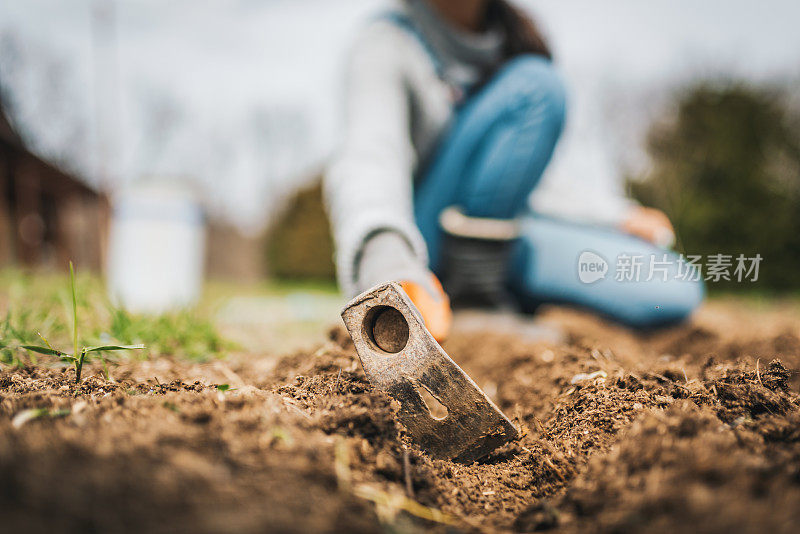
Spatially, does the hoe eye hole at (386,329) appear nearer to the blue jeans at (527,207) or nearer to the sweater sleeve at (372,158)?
the sweater sleeve at (372,158)

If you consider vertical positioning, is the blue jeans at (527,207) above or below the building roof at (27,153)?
below

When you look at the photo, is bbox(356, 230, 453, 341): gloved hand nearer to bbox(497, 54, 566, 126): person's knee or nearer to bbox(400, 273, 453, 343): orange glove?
bbox(400, 273, 453, 343): orange glove

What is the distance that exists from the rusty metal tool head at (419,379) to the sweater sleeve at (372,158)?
490 millimetres

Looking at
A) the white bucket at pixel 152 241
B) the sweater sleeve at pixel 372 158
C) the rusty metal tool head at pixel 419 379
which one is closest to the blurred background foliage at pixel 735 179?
the sweater sleeve at pixel 372 158

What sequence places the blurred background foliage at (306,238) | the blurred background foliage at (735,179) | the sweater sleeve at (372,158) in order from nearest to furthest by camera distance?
the sweater sleeve at (372,158), the blurred background foliage at (735,179), the blurred background foliage at (306,238)

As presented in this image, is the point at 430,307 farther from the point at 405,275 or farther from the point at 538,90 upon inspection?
the point at 538,90

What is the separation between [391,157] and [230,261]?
60.9ft

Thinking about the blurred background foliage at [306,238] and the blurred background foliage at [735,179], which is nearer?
the blurred background foliage at [735,179]

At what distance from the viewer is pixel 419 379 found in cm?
87

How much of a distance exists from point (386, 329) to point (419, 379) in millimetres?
122

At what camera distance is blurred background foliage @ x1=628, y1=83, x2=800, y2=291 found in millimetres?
7395

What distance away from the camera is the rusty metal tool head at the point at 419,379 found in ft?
2.79

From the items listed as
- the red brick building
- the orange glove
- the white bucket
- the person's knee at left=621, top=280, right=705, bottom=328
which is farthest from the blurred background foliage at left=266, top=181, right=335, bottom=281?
the orange glove

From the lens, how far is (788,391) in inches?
36.8
